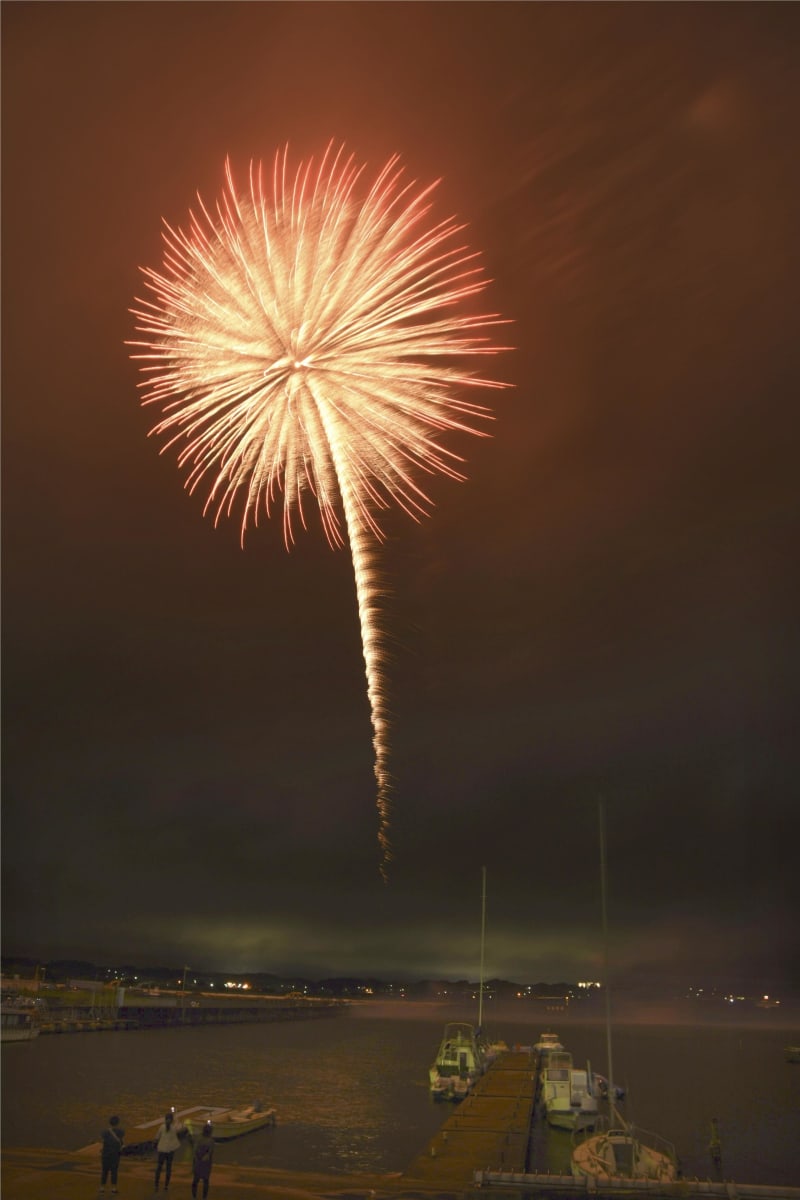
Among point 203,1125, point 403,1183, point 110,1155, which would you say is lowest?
point 203,1125

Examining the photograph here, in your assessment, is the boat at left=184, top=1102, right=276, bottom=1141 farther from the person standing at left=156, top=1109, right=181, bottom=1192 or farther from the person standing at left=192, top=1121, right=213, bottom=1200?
the person standing at left=192, top=1121, right=213, bottom=1200

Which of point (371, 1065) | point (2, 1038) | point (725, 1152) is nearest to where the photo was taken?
point (725, 1152)

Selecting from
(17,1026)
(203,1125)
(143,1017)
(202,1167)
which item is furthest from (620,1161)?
(143,1017)

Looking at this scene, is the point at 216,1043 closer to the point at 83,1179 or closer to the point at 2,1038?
the point at 2,1038

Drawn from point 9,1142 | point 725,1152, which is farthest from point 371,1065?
point 9,1142

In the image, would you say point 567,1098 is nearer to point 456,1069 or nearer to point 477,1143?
point 456,1069

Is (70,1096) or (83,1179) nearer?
(83,1179)
